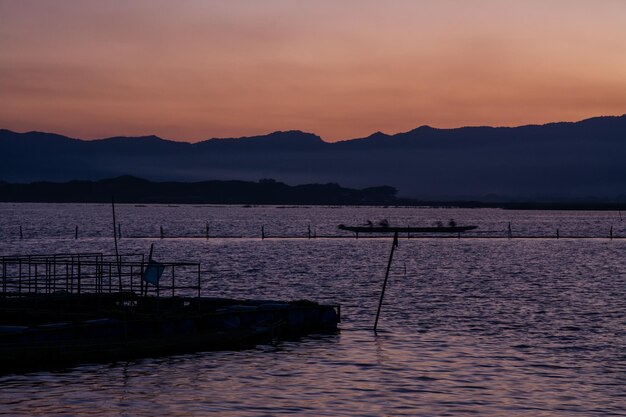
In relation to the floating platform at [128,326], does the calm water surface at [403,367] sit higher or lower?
lower

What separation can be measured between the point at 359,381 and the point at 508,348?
10.4 metres

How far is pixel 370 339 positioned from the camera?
4309 centimetres

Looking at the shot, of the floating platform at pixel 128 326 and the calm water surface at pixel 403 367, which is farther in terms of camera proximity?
the floating platform at pixel 128 326

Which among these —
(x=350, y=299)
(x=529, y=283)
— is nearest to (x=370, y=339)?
(x=350, y=299)

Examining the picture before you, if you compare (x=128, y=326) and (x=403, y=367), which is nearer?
(x=403, y=367)

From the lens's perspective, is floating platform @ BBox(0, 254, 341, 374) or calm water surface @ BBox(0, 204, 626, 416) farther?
floating platform @ BBox(0, 254, 341, 374)

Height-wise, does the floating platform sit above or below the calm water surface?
above

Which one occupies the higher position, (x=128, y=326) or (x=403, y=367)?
(x=128, y=326)

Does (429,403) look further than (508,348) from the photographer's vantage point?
No

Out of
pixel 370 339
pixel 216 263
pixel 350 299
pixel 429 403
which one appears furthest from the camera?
pixel 216 263

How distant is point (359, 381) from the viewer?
32562 millimetres

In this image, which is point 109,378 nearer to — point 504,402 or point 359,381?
point 359,381

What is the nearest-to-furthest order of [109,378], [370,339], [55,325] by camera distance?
[109,378] < [55,325] < [370,339]

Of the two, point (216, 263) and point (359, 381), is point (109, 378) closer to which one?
point (359, 381)
